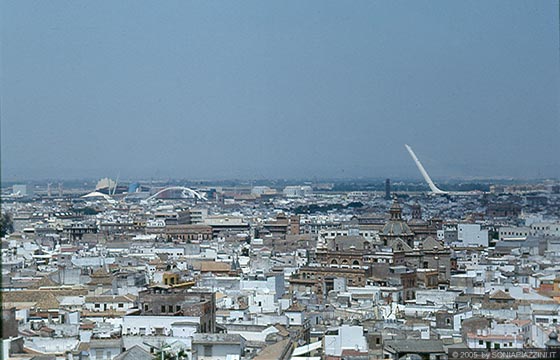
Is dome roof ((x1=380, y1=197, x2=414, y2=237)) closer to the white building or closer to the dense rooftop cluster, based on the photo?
the dense rooftop cluster

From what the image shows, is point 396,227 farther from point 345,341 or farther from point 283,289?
point 345,341

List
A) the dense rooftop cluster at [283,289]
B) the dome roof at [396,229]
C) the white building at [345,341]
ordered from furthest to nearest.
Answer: the dome roof at [396,229] < the white building at [345,341] < the dense rooftop cluster at [283,289]

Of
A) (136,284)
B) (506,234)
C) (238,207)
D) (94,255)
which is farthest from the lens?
(238,207)

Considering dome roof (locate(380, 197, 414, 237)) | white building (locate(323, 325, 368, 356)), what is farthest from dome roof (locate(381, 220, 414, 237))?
white building (locate(323, 325, 368, 356))

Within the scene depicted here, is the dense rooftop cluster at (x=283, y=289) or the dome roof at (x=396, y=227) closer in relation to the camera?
the dense rooftop cluster at (x=283, y=289)

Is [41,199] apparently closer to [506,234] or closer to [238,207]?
[238,207]

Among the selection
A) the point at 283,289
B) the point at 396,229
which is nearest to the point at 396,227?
the point at 396,229

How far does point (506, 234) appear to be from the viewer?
3412 centimetres

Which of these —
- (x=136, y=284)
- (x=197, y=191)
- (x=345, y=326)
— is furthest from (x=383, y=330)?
(x=197, y=191)

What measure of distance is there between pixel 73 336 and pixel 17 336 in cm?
103

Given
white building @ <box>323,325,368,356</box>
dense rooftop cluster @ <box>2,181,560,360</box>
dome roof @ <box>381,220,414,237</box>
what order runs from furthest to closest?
1. dome roof @ <box>381,220,414,237</box>
2. white building @ <box>323,325,368,356</box>
3. dense rooftop cluster @ <box>2,181,560,360</box>

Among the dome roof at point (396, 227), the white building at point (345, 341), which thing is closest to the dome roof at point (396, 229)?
the dome roof at point (396, 227)

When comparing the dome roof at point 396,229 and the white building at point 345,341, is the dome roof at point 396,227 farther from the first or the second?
the white building at point 345,341

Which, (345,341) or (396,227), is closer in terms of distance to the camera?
(345,341)
